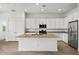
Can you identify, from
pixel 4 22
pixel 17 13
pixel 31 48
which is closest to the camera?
pixel 31 48

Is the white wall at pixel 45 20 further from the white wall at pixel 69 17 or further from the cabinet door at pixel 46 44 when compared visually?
the cabinet door at pixel 46 44

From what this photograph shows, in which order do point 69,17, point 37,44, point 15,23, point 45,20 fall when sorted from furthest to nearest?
point 45,20, point 69,17, point 15,23, point 37,44

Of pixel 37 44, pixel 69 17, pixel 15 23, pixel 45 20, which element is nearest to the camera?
pixel 37 44

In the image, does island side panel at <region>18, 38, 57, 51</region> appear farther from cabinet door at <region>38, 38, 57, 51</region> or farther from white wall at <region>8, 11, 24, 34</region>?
white wall at <region>8, 11, 24, 34</region>

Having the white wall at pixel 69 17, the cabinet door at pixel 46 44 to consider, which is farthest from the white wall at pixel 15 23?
the white wall at pixel 69 17

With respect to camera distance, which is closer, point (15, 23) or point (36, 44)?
point (36, 44)

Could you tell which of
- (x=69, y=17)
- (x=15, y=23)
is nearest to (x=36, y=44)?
(x=15, y=23)

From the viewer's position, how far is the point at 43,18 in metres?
6.77

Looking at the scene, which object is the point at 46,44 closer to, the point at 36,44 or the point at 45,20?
the point at 36,44

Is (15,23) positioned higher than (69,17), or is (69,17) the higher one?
(69,17)

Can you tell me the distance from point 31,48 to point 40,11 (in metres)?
2.43
